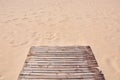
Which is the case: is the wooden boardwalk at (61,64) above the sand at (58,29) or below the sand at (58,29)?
above

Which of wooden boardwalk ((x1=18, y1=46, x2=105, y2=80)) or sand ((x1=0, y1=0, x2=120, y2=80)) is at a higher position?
wooden boardwalk ((x1=18, y1=46, x2=105, y2=80))

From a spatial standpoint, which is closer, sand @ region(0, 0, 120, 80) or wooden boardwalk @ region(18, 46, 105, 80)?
wooden boardwalk @ region(18, 46, 105, 80)

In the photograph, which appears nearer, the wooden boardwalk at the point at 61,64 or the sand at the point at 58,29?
the wooden boardwalk at the point at 61,64

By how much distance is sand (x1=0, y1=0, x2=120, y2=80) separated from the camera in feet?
13.9

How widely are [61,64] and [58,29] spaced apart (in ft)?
7.31

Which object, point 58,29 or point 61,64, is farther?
point 58,29

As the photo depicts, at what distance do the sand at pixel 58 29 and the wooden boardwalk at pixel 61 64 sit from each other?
242mm

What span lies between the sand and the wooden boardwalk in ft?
0.79

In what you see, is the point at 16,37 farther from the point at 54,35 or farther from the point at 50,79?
the point at 50,79

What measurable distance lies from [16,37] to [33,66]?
178 centimetres

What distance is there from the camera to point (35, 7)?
820 centimetres

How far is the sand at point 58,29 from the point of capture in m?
4.24

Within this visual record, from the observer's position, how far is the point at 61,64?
3826 mm

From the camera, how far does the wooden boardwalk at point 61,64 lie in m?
3.43
